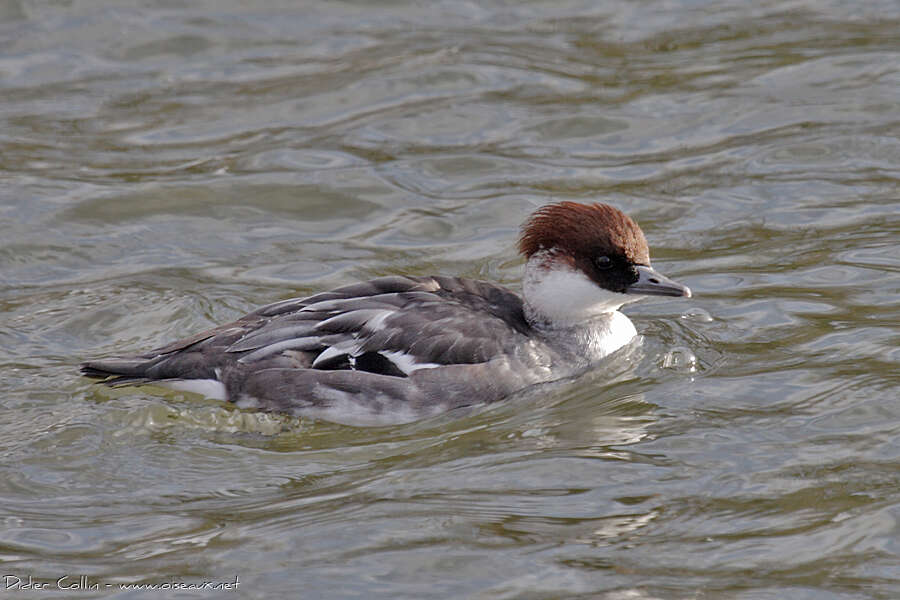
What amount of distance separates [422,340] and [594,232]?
4.39ft

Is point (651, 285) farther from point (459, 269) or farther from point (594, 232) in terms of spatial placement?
point (459, 269)

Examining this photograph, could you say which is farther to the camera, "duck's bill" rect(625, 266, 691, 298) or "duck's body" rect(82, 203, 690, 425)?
"duck's bill" rect(625, 266, 691, 298)

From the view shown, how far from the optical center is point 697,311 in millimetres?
9750

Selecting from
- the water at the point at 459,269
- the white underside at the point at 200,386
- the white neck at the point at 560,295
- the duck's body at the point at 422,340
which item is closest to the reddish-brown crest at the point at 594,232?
the duck's body at the point at 422,340

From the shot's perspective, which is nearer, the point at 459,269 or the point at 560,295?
the point at 560,295

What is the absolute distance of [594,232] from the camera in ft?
29.0

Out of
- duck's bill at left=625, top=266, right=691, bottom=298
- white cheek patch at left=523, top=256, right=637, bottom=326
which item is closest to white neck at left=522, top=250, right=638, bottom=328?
white cheek patch at left=523, top=256, right=637, bottom=326

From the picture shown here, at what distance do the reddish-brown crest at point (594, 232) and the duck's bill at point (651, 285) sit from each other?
0.30ft

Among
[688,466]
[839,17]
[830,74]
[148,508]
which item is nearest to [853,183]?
[830,74]

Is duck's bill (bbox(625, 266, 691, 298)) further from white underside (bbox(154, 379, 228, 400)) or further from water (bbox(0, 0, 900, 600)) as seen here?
white underside (bbox(154, 379, 228, 400))

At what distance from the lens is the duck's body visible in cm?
842

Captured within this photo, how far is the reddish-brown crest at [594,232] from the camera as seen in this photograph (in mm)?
8812

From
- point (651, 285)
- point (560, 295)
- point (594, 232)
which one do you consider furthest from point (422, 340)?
point (651, 285)

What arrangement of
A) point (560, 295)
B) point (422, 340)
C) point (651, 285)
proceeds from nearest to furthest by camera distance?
1. point (422, 340)
2. point (651, 285)
3. point (560, 295)
